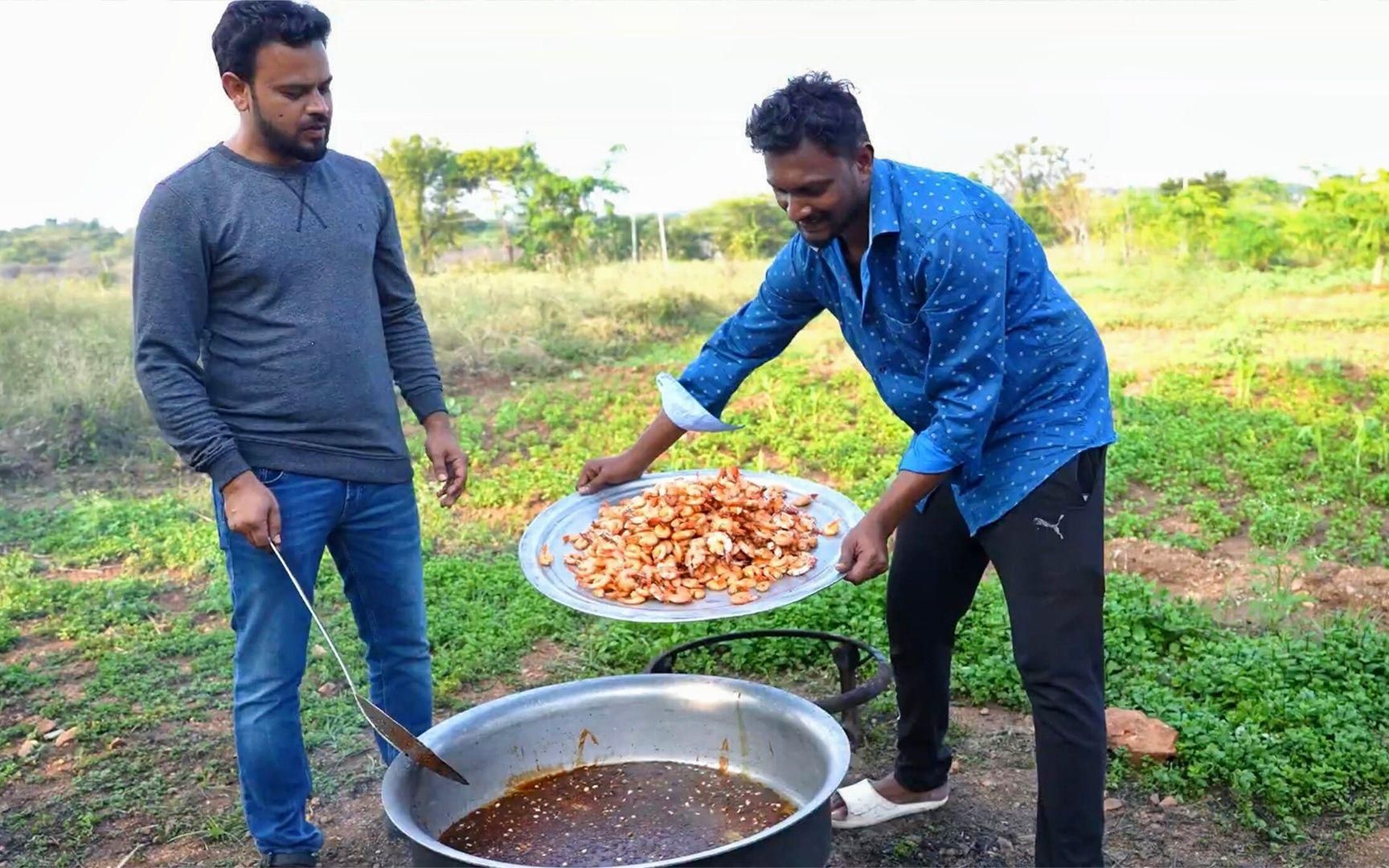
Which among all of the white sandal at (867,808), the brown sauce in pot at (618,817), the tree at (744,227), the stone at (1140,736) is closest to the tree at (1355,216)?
the tree at (744,227)

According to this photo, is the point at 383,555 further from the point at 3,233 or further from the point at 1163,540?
Result: the point at 3,233

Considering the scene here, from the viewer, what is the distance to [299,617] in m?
2.79

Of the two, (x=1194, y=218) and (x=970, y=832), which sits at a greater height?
(x=1194, y=218)

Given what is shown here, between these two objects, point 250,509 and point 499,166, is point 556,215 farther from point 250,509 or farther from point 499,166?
point 250,509

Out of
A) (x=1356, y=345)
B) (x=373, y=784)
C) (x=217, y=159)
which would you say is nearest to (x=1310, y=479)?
(x=1356, y=345)

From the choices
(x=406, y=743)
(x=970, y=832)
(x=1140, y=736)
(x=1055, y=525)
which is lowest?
(x=970, y=832)

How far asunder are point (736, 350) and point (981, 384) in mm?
818

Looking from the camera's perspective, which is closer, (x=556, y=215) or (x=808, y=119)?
(x=808, y=119)

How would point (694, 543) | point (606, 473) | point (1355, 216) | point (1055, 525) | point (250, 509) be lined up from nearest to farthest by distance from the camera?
point (1055, 525)
point (250, 509)
point (694, 543)
point (606, 473)
point (1355, 216)

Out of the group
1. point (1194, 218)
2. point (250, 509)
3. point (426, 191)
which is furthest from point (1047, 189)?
point (250, 509)

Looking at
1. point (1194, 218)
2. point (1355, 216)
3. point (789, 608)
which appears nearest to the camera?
point (789, 608)

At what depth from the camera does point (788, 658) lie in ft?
13.9

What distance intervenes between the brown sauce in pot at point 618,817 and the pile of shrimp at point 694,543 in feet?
1.34

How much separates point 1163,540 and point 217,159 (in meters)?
4.26
